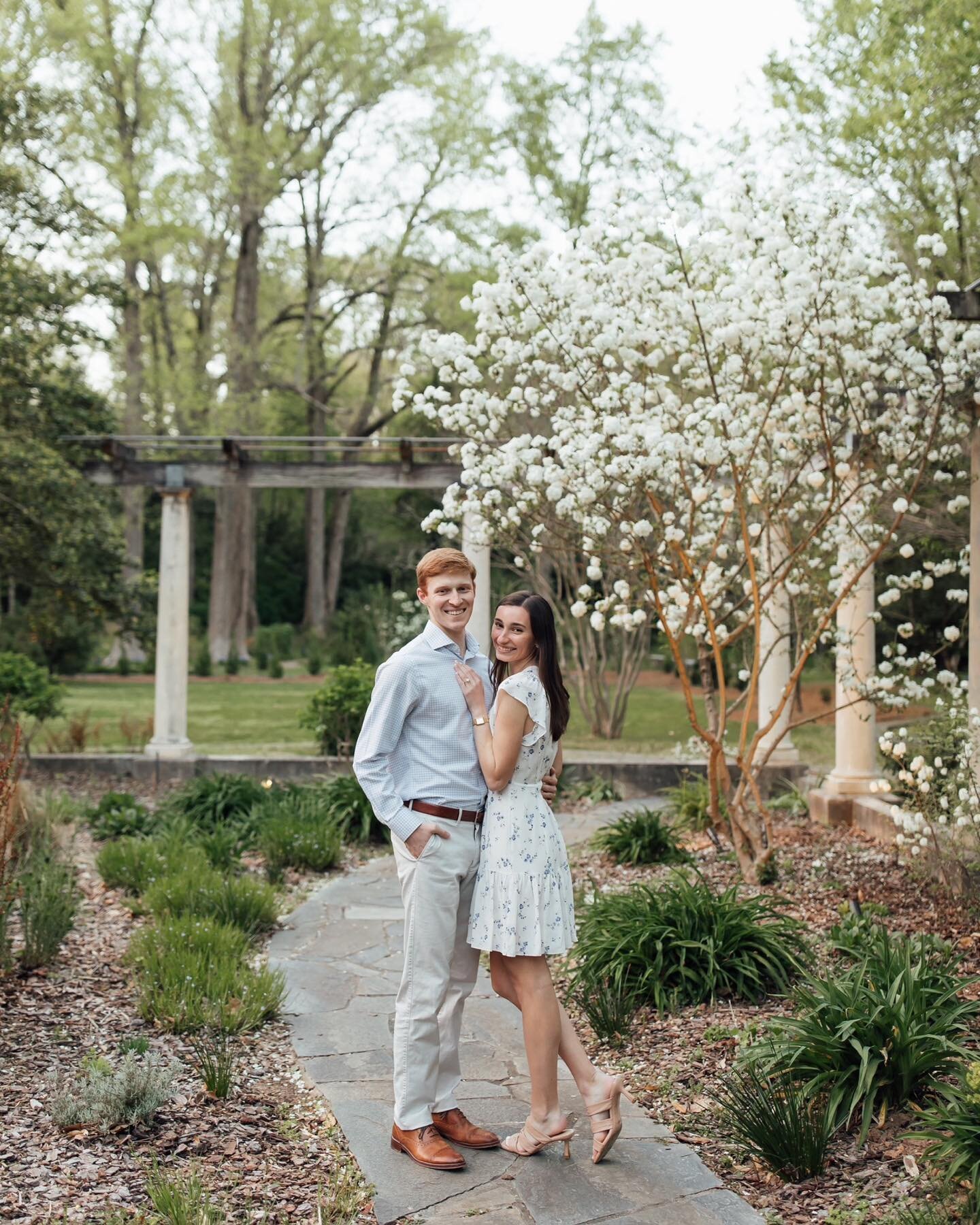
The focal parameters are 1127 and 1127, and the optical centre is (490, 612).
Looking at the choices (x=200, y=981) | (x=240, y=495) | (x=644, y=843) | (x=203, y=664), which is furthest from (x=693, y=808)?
(x=240, y=495)

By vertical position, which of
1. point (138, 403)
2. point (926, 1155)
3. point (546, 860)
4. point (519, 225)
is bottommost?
point (926, 1155)

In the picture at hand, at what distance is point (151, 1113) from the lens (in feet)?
11.1

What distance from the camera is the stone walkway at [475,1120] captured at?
292 cm

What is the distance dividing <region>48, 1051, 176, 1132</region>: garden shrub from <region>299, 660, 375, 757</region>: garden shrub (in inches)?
250

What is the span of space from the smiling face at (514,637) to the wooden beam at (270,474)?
312 inches

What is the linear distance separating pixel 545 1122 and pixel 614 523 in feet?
12.1

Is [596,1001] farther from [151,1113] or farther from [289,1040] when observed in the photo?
[151,1113]

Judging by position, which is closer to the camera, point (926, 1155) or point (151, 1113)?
point (926, 1155)

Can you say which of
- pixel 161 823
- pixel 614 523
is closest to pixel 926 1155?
pixel 614 523

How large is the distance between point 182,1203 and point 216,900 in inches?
113

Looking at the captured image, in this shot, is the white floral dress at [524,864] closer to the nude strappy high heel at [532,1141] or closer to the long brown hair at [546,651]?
the long brown hair at [546,651]

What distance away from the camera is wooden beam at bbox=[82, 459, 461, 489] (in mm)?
11125

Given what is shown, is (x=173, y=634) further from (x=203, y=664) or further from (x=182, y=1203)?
(x=203, y=664)

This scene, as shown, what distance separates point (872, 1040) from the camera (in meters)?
3.29
